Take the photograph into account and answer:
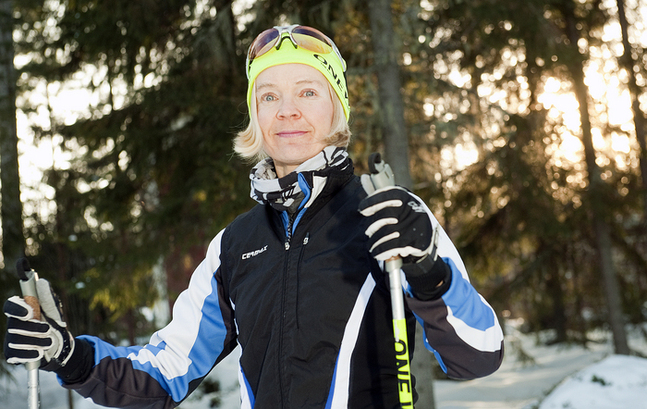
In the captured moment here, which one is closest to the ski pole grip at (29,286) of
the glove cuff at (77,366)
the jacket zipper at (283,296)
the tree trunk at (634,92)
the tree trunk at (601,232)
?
the glove cuff at (77,366)

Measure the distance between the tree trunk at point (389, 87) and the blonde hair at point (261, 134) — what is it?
4457 millimetres

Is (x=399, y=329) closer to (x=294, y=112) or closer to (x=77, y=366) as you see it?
(x=294, y=112)

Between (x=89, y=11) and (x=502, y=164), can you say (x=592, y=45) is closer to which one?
(x=502, y=164)

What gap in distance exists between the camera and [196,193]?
717cm

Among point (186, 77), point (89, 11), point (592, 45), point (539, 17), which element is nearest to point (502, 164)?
point (539, 17)

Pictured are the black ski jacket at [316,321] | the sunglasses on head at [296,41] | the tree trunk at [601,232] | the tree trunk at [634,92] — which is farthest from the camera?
the tree trunk at [601,232]

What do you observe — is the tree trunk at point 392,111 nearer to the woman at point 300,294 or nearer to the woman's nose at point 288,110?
the woman at point 300,294

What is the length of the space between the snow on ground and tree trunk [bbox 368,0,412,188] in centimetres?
303

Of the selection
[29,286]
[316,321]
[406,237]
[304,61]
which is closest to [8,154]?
[29,286]

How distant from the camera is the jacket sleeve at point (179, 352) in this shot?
83.2 inches

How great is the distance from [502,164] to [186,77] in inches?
173

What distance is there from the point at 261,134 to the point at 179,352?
35.3 inches

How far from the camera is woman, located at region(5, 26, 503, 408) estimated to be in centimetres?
153

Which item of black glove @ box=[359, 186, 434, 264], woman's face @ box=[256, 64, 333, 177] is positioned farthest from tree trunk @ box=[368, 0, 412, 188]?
black glove @ box=[359, 186, 434, 264]
